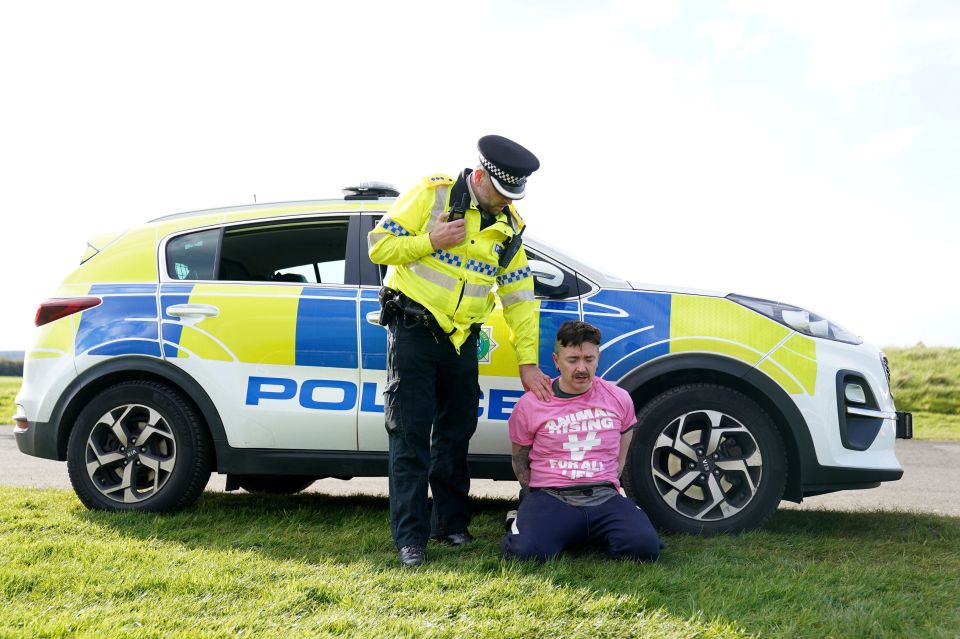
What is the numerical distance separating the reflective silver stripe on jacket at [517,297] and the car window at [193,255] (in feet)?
5.62

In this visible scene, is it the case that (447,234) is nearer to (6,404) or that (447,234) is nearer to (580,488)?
(580,488)

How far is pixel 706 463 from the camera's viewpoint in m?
4.13

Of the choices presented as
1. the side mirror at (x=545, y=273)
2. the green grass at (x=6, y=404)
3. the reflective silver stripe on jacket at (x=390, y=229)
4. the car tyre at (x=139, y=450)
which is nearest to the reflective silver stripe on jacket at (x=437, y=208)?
the reflective silver stripe on jacket at (x=390, y=229)

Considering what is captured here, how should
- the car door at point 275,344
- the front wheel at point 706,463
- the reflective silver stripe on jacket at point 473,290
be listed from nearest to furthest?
1. the reflective silver stripe on jacket at point 473,290
2. the front wheel at point 706,463
3. the car door at point 275,344

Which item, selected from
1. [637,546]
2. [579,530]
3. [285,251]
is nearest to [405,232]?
[285,251]

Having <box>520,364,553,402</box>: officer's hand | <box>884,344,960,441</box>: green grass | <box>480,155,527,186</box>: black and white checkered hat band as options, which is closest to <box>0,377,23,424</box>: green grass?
<box>520,364,553,402</box>: officer's hand

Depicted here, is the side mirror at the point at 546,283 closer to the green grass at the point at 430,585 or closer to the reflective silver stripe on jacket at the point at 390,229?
the reflective silver stripe on jacket at the point at 390,229

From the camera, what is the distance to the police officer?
3631 mm

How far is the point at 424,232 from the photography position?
3723 mm

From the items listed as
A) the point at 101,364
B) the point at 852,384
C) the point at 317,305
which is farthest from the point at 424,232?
the point at 852,384

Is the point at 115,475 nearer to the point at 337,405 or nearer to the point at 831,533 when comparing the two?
the point at 337,405

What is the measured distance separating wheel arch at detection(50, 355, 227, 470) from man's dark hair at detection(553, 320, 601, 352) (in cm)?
186

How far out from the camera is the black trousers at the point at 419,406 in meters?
3.70

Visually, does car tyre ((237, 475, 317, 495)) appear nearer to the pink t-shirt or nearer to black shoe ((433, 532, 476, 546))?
black shoe ((433, 532, 476, 546))
